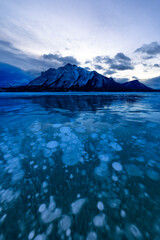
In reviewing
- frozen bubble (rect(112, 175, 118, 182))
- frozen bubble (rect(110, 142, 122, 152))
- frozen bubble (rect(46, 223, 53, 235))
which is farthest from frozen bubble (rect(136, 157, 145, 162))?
frozen bubble (rect(46, 223, 53, 235))

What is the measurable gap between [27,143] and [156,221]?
3.78m

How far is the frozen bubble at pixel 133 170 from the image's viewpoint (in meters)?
2.27

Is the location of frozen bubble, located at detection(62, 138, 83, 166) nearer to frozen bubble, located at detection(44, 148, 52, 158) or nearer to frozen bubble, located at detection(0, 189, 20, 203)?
frozen bubble, located at detection(44, 148, 52, 158)

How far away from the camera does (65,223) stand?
1.45m

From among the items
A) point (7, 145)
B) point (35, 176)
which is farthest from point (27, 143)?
point (35, 176)

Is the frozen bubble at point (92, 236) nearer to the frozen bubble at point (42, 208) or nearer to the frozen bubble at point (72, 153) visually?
the frozen bubble at point (42, 208)

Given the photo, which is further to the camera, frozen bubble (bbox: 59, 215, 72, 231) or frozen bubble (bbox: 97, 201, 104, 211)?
frozen bubble (bbox: 97, 201, 104, 211)

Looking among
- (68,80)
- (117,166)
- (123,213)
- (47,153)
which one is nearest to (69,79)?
(68,80)

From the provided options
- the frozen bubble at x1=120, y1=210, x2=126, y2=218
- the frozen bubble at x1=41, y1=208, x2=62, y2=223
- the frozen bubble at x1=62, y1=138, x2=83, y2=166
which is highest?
the frozen bubble at x1=120, y1=210, x2=126, y2=218

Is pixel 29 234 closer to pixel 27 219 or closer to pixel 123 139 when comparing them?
pixel 27 219

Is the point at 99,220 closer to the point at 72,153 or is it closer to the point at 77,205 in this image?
the point at 77,205

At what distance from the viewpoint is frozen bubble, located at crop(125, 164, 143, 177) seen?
2.27m

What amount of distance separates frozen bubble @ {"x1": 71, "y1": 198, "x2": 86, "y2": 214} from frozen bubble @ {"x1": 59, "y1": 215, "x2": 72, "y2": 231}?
0.12 meters

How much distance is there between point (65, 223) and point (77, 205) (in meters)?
0.29
